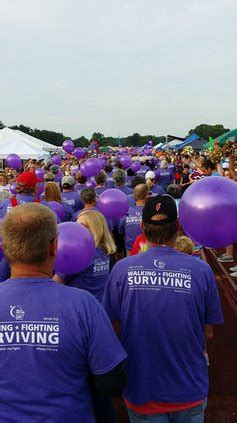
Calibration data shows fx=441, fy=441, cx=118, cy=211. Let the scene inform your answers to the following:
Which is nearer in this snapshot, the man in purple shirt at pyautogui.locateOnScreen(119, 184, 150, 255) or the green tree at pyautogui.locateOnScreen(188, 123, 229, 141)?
the man in purple shirt at pyautogui.locateOnScreen(119, 184, 150, 255)

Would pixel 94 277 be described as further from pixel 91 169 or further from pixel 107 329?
pixel 91 169

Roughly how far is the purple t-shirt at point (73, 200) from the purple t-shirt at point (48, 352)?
4.87 meters

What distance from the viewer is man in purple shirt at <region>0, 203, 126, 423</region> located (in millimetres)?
1651

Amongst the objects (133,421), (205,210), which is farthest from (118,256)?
(133,421)

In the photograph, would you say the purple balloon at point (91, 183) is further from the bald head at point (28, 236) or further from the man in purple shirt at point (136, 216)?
the bald head at point (28, 236)

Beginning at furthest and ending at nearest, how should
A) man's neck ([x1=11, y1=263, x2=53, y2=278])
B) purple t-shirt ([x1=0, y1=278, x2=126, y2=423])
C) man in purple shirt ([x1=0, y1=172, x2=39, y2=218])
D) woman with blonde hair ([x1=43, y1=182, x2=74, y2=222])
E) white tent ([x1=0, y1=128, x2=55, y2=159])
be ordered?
1. white tent ([x1=0, y1=128, x2=55, y2=159])
2. woman with blonde hair ([x1=43, y1=182, x2=74, y2=222])
3. man in purple shirt ([x1=0, y1=172, x2=39, y2=218])
4. man's neck ([x1=11, y1=263, x2=53, y2=278])
5. purple t-shirt ([x1=0, y1=278, x2=126, y2=423])

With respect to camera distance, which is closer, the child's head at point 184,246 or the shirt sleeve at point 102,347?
the shirt sleeve at point 102,347

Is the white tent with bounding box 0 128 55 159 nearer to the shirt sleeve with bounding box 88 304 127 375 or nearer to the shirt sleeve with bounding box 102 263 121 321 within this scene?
the shirt sleeve with bounding box 102 263 121 321

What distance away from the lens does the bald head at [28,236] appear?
172 centimetres


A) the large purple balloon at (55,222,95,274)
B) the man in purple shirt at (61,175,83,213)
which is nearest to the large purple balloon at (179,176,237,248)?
the large purple balloon at (55,222,95,274)

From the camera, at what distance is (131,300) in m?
2.21

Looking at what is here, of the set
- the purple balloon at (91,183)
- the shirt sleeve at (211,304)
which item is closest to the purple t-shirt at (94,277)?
the shirt sleeve at (211,304)

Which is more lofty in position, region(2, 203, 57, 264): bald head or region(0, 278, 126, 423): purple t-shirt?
region(2, 203, 57, 264): bald head

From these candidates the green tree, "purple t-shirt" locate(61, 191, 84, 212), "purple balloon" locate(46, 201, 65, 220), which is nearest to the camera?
"purple balloon" locate(46, 201, 65, 220)
